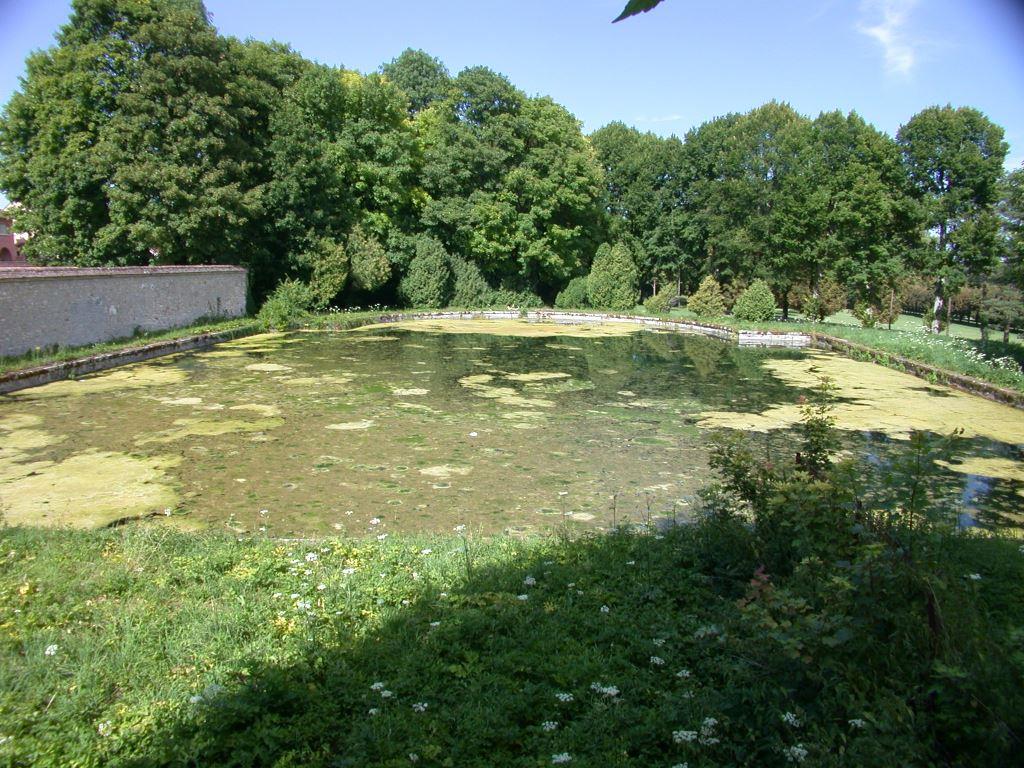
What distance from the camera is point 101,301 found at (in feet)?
46.8

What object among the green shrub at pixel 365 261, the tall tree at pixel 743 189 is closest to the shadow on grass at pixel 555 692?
the green shrub at pixel 365 261

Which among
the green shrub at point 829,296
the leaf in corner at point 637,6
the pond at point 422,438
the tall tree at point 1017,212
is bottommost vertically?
the pond at point 422,438

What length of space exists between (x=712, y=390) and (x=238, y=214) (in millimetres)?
15199

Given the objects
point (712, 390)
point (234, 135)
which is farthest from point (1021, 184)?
point (234, 135)

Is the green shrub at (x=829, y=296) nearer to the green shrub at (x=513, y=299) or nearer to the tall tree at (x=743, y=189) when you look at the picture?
the tall tree at (x=743, y=189)

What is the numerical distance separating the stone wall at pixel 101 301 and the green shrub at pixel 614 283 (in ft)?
48.0

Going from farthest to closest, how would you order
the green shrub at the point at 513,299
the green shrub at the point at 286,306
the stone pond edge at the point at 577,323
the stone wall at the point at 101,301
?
the green shrub at the point at 513,299 < the green shrub at the point at 286,306 < the stone wall at the point at 101,301 < the stone pond edge at the point at 577,323

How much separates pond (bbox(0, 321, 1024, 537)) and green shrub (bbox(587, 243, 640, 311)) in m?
13.8

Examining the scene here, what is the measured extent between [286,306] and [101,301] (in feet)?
20.2

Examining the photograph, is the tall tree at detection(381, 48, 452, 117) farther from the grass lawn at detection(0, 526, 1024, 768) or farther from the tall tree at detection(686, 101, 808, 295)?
the grass lawn at detection(0, 526, 1024, 768)

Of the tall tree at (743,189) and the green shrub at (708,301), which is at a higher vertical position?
the tall tree at (743,189)

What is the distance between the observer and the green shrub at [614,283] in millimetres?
28312

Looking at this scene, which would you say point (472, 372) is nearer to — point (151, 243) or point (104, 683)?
point (104, 683)

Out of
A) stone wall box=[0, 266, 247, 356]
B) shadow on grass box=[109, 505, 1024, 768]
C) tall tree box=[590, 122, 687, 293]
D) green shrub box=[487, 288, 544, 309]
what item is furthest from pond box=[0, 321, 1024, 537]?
tall tree box=[590, 122, 687, 293]
